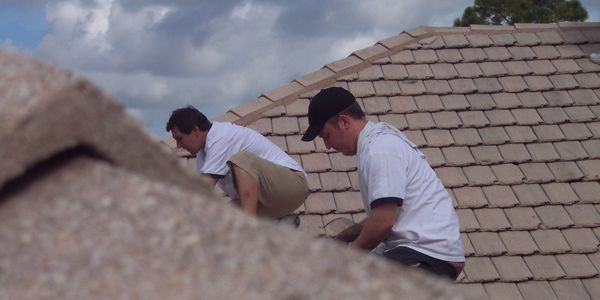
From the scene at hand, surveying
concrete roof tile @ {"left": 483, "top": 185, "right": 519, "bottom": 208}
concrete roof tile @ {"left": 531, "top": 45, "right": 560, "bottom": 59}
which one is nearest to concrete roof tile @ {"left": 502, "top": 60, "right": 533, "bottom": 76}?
concrete roof tile @ {"left": 531, "top": 45, "right": 560, "bottom": 59}

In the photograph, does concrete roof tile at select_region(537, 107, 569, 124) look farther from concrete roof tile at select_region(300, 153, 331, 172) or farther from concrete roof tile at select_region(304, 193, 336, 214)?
concrete roof tile at select_region(304, 193, 336, 214)

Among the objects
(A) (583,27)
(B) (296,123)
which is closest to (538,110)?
(A) (583,27)

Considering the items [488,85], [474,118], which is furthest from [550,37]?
[474,118]

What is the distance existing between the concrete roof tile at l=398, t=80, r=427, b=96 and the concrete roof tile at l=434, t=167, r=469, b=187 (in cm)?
96

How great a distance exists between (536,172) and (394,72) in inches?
62.9

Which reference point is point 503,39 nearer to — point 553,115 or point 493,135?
→ point 553,115

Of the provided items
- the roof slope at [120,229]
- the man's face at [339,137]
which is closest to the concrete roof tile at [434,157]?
the man's face at [339,137]

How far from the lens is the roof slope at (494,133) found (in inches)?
273

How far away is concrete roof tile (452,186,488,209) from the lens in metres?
7.24

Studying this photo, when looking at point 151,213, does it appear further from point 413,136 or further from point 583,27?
point 583,27

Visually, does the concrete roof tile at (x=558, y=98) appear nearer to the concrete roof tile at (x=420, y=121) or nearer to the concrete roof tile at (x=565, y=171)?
the concrete roof tile at (x=565, y=171)

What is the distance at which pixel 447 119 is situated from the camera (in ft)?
26.3

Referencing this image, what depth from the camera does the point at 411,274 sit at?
4.55 feet

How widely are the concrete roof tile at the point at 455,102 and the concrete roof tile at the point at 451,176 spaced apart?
821mm
